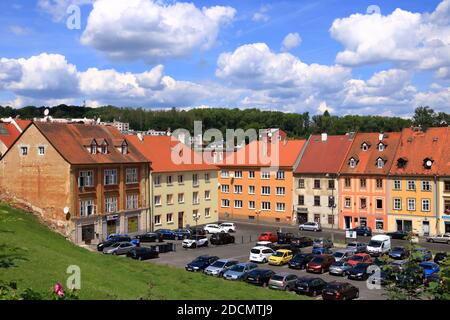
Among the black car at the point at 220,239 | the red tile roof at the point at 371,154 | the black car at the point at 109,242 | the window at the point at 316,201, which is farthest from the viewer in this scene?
the window at the point at 316,201

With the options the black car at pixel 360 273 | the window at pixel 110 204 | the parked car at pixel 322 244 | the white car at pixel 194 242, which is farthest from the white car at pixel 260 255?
the window at pixel 110 204

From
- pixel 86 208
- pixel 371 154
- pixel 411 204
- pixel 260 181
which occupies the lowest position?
pixel 411 204

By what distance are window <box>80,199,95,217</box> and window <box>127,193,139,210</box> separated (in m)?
5.36

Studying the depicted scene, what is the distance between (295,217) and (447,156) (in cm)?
2083

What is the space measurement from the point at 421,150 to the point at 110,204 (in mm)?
37392

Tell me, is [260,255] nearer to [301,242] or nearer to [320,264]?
[320,264]

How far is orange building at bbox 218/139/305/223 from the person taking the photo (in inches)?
2699

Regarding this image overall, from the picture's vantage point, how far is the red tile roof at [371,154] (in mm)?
61969

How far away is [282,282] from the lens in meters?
31.4

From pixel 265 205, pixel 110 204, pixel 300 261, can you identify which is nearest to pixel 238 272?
pixel 300 261

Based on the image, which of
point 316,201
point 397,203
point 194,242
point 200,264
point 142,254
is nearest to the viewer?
point 200,264

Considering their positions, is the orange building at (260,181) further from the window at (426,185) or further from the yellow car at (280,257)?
the yellow car at (280,257)

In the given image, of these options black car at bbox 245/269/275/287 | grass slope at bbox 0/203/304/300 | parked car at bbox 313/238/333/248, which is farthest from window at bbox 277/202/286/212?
grass slope at bbox 0/203/304/300

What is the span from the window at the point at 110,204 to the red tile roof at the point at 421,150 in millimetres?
33067
